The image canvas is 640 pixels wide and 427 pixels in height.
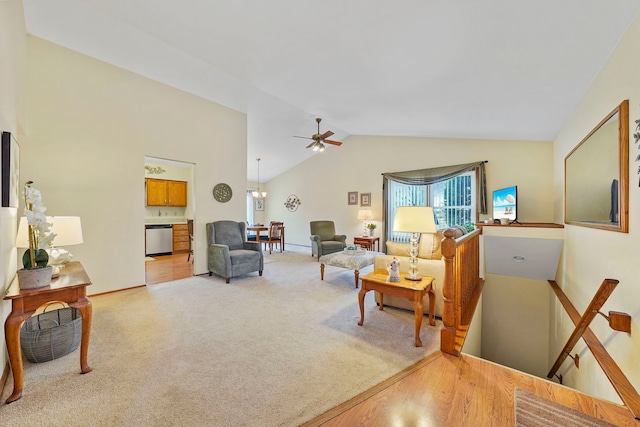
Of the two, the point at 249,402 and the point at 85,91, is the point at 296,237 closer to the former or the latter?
the point at 85,91

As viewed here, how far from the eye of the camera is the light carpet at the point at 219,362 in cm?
154

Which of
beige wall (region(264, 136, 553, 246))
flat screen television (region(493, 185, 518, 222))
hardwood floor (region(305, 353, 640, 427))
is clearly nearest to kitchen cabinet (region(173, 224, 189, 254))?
beige wall (region(264, 136, 553, 246))

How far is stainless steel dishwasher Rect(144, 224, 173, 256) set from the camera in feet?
21.4

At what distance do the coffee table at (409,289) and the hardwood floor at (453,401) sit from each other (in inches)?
19.2

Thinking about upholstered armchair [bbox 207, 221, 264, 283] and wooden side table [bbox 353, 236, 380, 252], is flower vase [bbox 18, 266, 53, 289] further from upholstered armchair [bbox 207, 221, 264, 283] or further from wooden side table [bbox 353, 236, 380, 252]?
wooden side table [bbox 353, 236, 380, 252]

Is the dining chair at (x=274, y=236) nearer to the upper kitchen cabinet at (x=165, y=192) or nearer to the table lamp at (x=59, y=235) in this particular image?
the upper kitchen cabinet at (x=165, y=192)

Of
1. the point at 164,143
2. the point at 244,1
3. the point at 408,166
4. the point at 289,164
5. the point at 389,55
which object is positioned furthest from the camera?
the point at 289,164

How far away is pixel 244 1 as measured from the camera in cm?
225

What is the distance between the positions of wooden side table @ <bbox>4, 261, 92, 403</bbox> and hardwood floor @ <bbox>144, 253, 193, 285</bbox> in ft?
7.93

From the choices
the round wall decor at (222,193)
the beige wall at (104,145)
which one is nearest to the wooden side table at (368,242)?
the round wall decor at (222,193)

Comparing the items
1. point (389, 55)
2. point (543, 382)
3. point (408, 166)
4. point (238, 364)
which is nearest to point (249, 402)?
point (238, 364)

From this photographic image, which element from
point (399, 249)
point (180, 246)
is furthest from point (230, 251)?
point (180, 246)

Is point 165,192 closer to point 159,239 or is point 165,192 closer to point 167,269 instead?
point 159,239

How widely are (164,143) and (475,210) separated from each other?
5840 mm
